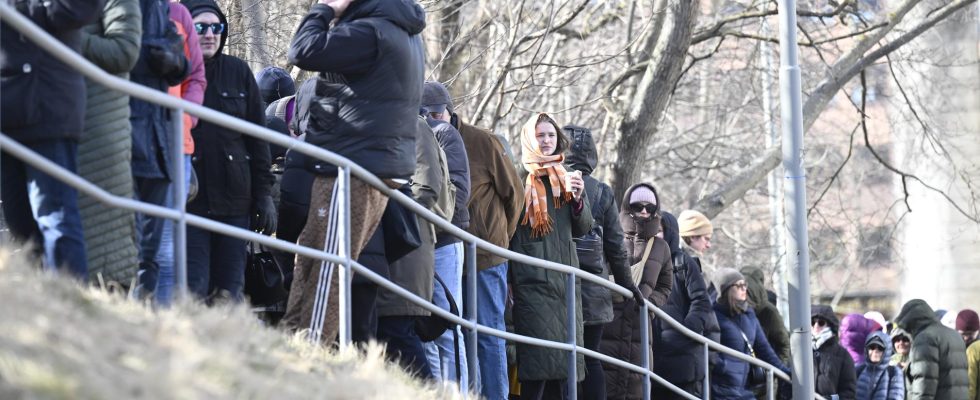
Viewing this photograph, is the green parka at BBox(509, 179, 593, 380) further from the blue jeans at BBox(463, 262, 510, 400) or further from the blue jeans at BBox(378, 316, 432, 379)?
the blue jeans at BBox(378, 316, 432, 379)

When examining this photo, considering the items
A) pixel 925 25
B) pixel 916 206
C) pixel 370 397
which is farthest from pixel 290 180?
pixel 916 206

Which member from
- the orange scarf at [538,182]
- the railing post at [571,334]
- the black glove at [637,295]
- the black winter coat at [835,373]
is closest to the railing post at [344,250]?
the railing post at [571,334]

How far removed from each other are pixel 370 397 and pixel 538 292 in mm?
3770

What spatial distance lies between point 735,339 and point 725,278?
1.41ft

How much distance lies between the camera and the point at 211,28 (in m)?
6.91

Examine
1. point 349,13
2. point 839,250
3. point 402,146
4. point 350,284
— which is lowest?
point 839,250

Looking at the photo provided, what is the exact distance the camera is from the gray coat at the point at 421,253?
7086 mm

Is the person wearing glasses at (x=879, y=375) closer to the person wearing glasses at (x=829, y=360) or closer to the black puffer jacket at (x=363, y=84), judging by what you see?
the person wearing glasses at (x=829, y=360)

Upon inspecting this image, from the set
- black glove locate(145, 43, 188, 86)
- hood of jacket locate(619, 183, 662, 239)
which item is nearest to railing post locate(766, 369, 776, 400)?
hood of jacket locate(619, 183, 662, 239)

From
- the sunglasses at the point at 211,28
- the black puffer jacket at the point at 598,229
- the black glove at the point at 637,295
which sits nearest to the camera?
the sunglasses at the point at 211,28

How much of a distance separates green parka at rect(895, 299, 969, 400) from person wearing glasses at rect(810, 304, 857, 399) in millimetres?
742

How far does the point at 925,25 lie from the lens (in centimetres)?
1597

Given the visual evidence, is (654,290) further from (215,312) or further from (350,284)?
(215,312)

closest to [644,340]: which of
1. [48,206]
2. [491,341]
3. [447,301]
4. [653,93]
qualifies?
[491,341]
